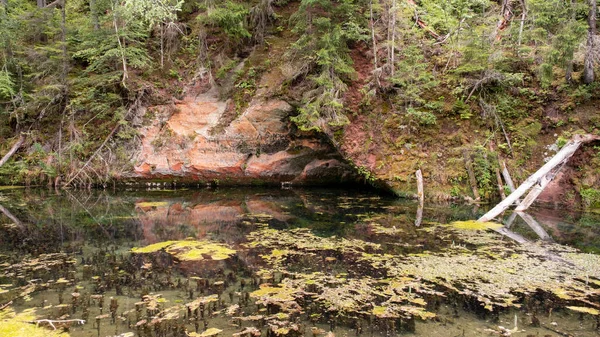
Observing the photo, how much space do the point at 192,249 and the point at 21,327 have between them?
3159 millimetres

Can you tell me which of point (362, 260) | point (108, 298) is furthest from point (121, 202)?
point (362, 260)

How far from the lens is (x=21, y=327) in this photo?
4.07 meters

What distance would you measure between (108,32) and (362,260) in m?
13.8

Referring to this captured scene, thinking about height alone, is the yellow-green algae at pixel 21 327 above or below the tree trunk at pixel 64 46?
below

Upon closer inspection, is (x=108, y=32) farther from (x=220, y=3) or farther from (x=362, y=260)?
(x=362, y=260)

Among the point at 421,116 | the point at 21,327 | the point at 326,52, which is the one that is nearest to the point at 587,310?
the point at 21,327

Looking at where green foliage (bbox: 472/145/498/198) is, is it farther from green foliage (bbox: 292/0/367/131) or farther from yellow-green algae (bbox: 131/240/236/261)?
yellow-green algae (bbox: 131/240/236/261)

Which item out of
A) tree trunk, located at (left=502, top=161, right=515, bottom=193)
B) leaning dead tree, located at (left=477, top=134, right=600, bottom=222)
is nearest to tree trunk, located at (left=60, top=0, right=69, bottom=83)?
leaning dead tree, located at (left=477, top=134, right=600, bottom=222)

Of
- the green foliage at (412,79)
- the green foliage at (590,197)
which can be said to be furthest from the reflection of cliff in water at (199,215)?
the green foliage at (412,79)

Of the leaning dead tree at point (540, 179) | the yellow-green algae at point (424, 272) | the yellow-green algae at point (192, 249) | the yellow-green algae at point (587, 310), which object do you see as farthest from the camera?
the leaning dead tree at point (540, 179)

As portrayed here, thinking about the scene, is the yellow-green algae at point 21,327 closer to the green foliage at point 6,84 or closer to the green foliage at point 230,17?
the green foliage at point 230,17

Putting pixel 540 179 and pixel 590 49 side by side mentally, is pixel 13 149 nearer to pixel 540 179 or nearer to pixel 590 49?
pixel 540 179

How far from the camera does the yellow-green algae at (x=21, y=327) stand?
12.9 ft

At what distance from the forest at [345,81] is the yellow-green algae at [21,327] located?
31.2 feet
